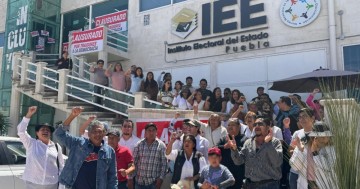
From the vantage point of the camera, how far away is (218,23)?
12633 millimetres

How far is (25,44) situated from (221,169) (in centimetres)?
1415

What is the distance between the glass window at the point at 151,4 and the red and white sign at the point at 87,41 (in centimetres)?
239

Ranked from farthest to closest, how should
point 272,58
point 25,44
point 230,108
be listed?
1. point 25,44
2. point 272,58
3. point 230,108

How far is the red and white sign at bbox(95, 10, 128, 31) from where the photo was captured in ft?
51.2

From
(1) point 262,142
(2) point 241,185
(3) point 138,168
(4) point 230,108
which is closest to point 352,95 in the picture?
(1) point 262,142

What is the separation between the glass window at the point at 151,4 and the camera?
14567 millimetres

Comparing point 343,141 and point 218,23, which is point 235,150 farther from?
point 218,23

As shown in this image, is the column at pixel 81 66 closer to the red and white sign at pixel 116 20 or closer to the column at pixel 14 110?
the red and white sign at pixel 116 20

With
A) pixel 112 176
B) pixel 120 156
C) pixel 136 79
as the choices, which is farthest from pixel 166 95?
pixel 112 176

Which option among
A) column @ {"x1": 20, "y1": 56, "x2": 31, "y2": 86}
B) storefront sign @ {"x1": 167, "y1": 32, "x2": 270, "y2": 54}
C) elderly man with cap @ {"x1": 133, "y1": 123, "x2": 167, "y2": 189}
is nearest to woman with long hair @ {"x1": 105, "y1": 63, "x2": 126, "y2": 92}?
storefront sign @ {"x1": 167, "y1": 32, "x2": 270, "y2": 54}

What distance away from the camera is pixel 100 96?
10.7m

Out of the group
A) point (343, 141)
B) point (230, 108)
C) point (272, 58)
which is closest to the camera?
point (343, 141)

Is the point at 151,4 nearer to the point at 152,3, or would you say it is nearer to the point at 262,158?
the point at 152,3

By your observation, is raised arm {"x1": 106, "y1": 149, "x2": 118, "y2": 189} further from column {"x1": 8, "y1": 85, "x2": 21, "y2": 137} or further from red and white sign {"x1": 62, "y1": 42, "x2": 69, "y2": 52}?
red and white sign {"x1": 62, "y1": 42, "x2": 69, "y2": 52}
